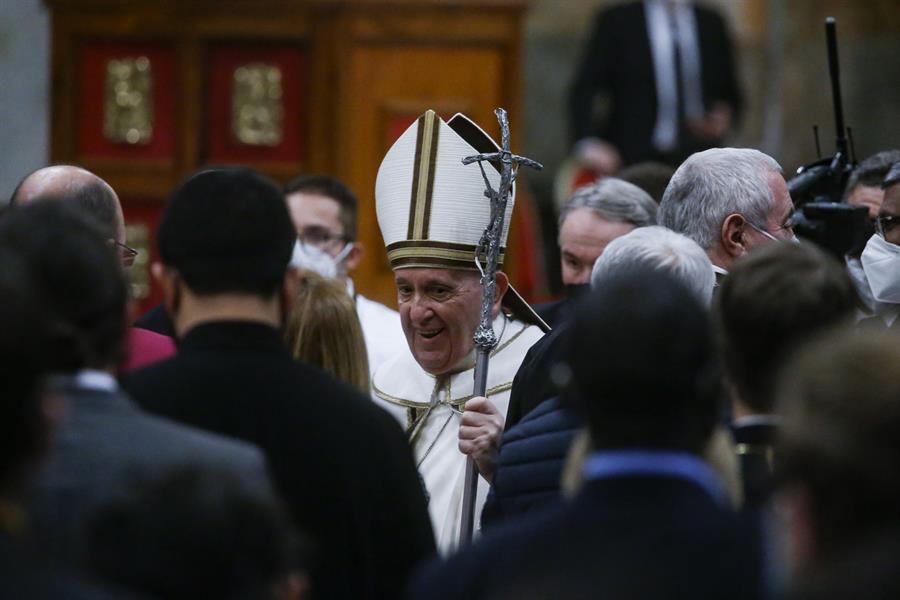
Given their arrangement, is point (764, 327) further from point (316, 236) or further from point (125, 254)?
point (316, 236)

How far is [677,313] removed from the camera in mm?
2941

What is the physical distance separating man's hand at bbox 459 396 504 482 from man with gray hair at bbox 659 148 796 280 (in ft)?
2.71

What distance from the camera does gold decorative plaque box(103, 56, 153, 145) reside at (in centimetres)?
1036

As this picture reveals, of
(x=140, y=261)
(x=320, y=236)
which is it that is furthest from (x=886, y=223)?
(x=140, y=261)

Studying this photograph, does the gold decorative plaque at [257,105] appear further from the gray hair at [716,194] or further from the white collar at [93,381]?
the white collar at [93,381]

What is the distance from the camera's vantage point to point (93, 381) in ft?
10.3

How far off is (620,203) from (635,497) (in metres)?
3.78

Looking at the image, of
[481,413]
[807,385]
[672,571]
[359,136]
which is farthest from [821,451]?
[359,136]

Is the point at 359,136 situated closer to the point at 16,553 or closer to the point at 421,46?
the point at 421,46

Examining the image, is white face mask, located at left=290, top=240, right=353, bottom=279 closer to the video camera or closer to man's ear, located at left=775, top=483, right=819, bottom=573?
the video camera

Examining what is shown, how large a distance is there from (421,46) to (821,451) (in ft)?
26.6

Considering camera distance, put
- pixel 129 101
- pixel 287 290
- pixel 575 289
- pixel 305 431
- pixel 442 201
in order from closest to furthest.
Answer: pixel 305 431
pixel 287 290
pixel 442 201
pixel 575 289
pixel 129 101

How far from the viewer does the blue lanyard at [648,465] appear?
2.83 meters

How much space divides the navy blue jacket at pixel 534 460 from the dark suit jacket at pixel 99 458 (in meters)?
1.29
